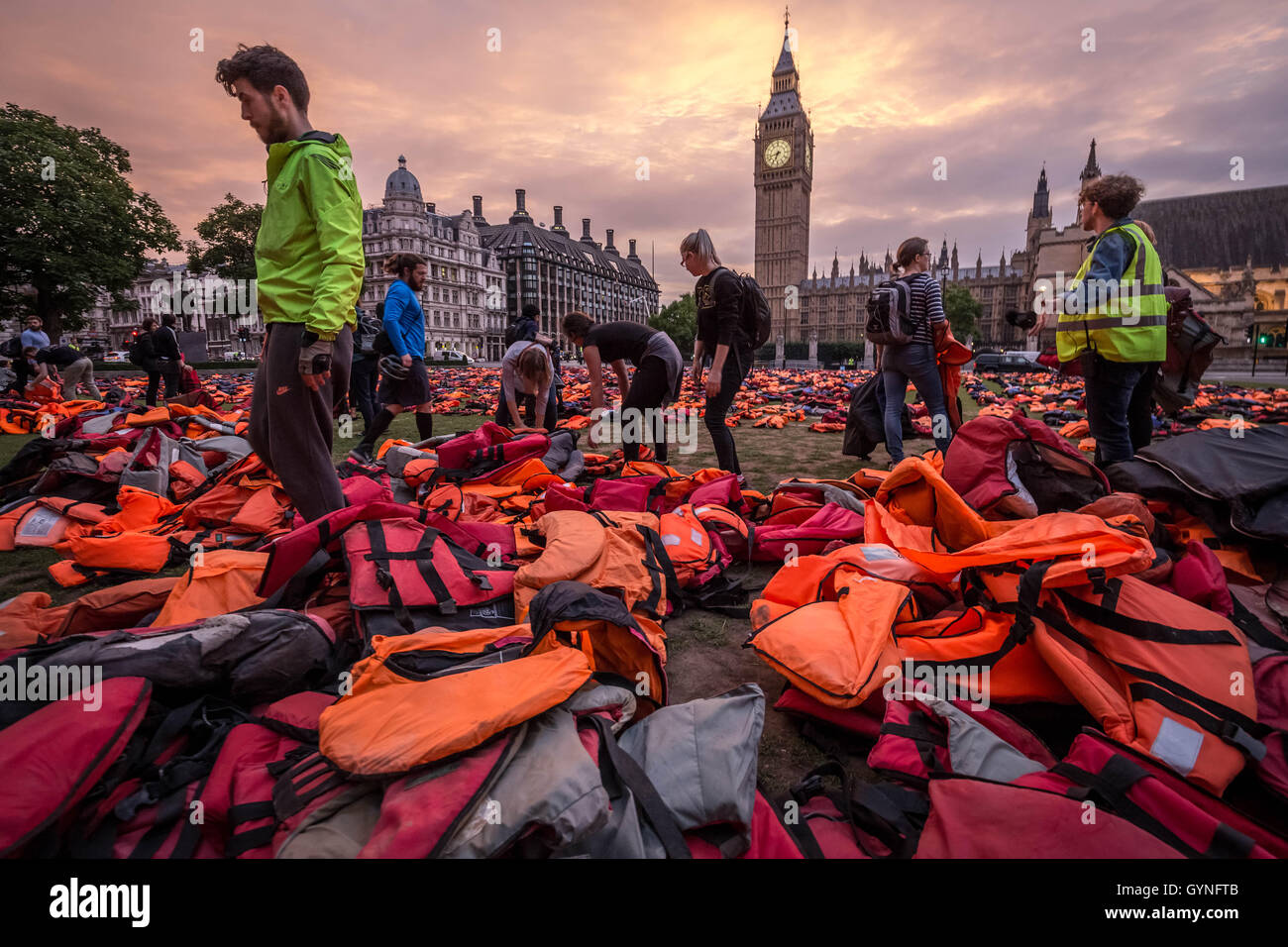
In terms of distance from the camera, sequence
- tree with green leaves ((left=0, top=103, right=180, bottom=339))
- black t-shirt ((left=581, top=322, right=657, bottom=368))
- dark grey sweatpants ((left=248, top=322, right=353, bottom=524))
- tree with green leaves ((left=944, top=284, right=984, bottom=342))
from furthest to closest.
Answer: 1. tree with green leaves ((left=944, top=284, right=984, bottom=342))
2. tree with green leaves ((left=0, top=103, right=180, bottom=339))
3. black t-shirt ((left=581, top=322, right=657, bottom=368))
4. dark grey sweatpants ((left=248, top=322, right=353, bottom=524))

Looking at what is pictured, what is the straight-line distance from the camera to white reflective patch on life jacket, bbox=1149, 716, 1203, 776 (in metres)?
1.52

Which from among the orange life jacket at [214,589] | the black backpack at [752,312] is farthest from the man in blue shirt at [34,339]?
the black backpack at [752,312]

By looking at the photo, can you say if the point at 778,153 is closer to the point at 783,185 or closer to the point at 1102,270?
the point at 783,185

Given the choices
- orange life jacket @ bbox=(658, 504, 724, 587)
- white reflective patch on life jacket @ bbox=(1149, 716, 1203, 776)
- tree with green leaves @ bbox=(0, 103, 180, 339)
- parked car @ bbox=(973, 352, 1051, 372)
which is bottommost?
white reflective patch on life jacket @ bbox=(1149, 716, 1203, 776)

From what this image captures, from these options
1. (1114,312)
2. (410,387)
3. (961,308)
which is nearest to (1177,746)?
(1114,312)

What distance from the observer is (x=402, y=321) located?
20.5ft

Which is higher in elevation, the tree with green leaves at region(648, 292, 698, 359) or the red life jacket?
the tree with green leaves at region(648, 292, 698, 359)

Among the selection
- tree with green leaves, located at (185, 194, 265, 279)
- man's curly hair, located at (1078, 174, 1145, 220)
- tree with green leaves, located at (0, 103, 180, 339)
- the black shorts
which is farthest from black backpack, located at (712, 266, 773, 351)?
tree with green leaves, located at (185, 194, 265, 279)

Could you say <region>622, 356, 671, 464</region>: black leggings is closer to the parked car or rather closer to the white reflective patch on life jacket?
the white reflective patch on life jacket

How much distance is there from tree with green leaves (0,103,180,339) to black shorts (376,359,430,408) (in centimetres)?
3322

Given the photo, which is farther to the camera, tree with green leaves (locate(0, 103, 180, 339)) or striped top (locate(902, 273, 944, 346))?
tree with green leaves (locate(0, 103, 180, 339))
